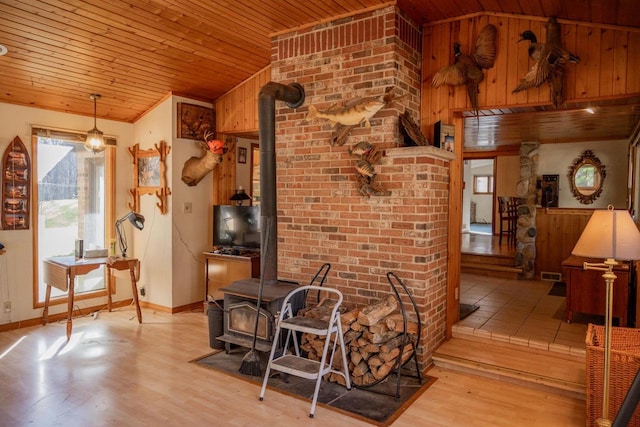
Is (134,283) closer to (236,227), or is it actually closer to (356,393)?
(236,227)

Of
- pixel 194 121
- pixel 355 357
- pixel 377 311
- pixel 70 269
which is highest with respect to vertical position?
pixel 194 121

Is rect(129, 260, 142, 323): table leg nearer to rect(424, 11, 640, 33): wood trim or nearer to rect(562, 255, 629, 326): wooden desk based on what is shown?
rect(424, 11, 640, 33): wood trim

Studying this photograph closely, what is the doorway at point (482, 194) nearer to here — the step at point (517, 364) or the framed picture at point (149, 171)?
the step at point (517, 364)

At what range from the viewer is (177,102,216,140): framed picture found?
539cm

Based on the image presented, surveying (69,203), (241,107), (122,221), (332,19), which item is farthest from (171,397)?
(241,107)

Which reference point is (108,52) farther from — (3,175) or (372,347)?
(372,347)

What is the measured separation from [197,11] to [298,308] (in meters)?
2.65

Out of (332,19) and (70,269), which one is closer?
(332,19)

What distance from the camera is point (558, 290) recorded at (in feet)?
19.9

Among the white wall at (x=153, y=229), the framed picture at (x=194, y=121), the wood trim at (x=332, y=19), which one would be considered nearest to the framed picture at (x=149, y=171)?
the white wall at (x=153, y=229)

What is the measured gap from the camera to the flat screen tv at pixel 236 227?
539 centimetres

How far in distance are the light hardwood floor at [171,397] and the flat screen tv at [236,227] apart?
59.3 inches

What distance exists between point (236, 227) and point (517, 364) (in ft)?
11.1

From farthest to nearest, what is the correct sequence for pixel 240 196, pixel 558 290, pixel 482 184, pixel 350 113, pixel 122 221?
pixel 482 184 < pixel 558 290 < pixel 240 196 < pixel 122 221 < pixel 350 113
